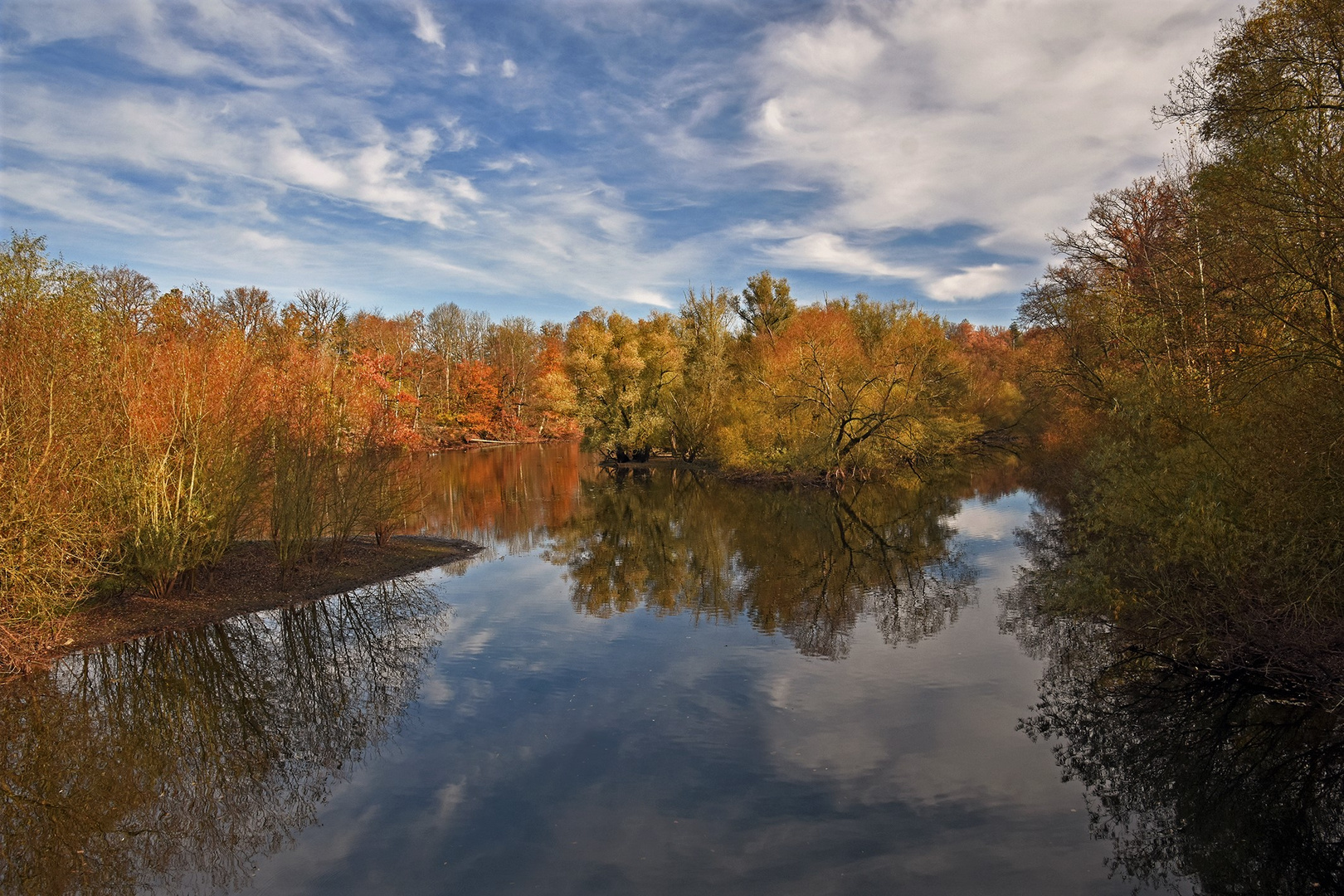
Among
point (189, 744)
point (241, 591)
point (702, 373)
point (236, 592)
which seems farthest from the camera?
point (702, 373)

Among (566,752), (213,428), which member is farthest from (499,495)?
(566,752)

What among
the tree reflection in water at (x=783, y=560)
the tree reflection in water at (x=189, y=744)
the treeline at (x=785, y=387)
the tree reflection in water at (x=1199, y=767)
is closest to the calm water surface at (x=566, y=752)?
the tree reflection in water at (x=189, y=744)

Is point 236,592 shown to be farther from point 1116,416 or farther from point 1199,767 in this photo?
point 1116,416

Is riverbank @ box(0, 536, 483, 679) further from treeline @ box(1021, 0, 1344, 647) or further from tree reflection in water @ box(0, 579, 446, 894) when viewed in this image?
treeline @ box(1021, 0, 1344, 647)

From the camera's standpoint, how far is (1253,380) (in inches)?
385

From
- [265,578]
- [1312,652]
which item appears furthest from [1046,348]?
[265,578]

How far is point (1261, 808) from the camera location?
784cm

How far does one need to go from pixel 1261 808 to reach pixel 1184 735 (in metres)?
1.69

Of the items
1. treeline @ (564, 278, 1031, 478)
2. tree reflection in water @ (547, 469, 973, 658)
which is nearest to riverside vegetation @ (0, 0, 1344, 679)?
Answer: tree reflection in water @ (547, 469, 973, 658)

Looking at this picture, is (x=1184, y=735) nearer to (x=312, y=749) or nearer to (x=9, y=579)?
(x=312, y=749)

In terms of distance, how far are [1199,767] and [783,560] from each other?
12.5 m

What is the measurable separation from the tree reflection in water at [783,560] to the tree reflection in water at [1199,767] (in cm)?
373

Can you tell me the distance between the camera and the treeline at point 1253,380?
863cm

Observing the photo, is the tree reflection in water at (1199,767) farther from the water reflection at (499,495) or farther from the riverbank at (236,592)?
the water reflection at (499,495)
